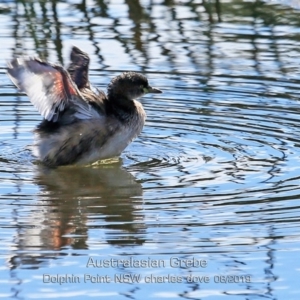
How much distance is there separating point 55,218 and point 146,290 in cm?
157

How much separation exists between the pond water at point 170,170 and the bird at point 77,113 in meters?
0.19

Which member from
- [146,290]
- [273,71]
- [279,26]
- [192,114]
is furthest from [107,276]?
[279,26]

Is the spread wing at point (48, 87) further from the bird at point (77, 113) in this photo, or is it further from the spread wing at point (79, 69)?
the spread wing at point (79, 69)

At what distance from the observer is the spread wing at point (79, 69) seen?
411 inches

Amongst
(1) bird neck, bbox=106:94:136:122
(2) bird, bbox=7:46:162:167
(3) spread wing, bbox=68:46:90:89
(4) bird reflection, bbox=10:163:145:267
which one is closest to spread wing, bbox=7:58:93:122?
(2) bird, bbox=7:46:162:167

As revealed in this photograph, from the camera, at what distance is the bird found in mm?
9203

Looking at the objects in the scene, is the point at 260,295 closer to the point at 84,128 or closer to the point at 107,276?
the point at 107,276

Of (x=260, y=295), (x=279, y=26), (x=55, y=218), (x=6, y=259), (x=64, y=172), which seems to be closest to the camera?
(x=260, y=295)

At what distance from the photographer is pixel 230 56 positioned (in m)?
13.2

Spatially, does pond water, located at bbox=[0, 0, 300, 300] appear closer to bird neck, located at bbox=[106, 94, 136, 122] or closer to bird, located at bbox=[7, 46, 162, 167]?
bird, located at bbox=[7, 46, 162, 167]

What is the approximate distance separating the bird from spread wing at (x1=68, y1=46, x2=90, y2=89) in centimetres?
2

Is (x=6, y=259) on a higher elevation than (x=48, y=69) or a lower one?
lower

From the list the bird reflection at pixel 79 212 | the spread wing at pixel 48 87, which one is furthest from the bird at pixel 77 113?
the bird reflection at pixel 79 212

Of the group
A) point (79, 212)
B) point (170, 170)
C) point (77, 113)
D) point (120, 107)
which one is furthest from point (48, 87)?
point (79, 212)
